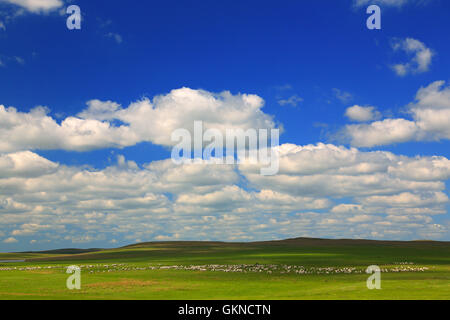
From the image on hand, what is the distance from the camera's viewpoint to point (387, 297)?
38062mm
